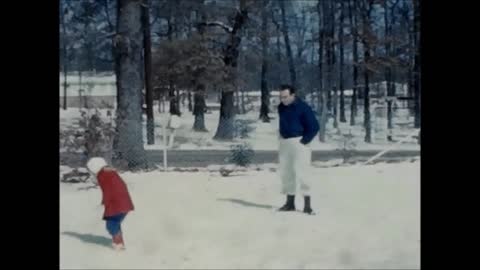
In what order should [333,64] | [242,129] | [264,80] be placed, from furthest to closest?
[264,80] < [333,64] < [242,129]

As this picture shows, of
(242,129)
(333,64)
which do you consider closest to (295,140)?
(242,129)

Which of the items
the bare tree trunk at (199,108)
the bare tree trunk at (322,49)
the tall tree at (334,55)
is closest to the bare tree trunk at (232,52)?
the bare tree trunk at (199,108)

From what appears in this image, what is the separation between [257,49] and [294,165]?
11818 mm

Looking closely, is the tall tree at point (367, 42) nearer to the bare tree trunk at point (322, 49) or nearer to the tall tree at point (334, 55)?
the tall tree at point (334, 55)

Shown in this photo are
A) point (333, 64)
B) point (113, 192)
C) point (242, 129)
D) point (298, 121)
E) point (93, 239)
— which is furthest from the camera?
point (333, 64)

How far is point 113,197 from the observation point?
4.09m

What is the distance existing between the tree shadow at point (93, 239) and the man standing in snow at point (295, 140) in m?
1.48

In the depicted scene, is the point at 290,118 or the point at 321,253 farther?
the point at 290,118

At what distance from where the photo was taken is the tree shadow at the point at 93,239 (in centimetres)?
443

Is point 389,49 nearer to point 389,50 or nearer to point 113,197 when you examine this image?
point 389,50
